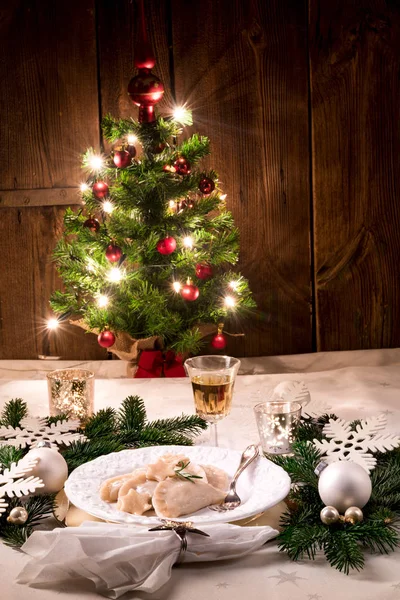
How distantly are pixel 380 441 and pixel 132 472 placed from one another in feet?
1.27

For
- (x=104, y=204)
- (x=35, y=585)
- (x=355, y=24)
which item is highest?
(x=355, y=24)

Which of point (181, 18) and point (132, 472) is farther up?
point (181, 18)

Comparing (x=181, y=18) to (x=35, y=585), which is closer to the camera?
(x=35, y=585)

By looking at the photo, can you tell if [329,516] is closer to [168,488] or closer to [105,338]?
[168,488]

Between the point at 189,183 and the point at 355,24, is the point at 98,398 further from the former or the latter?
the point at 355,24

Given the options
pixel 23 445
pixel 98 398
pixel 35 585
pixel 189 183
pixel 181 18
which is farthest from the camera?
pixel 181 18

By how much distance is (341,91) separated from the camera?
3018 millimetres

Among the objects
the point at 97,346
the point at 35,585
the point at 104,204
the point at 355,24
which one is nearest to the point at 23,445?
the point at 35,585

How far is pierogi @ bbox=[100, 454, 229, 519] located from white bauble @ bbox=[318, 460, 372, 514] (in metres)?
0.15

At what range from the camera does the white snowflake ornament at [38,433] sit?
4.25 feet

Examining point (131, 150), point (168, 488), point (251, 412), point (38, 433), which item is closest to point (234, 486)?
point (168, 488)

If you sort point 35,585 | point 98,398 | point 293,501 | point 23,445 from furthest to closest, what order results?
1. point 98,398
2. point 23,445
3. point 293,501
4. point 35,585

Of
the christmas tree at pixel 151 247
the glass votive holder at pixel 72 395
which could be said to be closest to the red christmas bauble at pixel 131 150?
the christmas tree at pixel 151 247

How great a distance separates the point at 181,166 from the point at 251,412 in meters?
1.20
